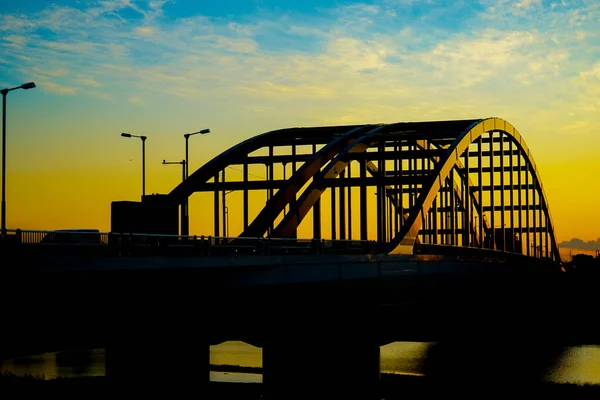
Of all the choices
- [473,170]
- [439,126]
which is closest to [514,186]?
[473,170]

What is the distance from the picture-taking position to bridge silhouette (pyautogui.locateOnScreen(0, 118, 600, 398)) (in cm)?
2697

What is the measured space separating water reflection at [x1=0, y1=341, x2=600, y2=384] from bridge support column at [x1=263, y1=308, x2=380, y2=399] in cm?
3177

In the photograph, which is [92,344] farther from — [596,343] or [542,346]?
[596,343]

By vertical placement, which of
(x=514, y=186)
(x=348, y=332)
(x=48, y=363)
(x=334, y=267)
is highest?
(x=514, y=186)

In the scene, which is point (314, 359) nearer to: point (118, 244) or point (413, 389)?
point (118, 244)

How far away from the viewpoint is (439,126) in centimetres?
6366

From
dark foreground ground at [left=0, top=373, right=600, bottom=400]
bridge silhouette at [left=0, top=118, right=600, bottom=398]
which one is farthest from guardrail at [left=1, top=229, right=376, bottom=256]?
dark foreground ground at [left=0, top=373, right=600, bottom=400]

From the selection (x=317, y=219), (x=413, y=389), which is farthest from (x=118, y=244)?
(x=413, y=389)

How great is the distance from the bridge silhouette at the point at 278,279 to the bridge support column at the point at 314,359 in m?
0.07

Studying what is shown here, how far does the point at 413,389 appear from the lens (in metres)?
75.8

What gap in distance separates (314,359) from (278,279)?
11.6 meters

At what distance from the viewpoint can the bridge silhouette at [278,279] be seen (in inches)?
1062

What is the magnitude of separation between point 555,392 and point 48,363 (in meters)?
53.0

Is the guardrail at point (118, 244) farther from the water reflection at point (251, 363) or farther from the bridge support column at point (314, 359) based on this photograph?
the water reflection at point (251, 363)
